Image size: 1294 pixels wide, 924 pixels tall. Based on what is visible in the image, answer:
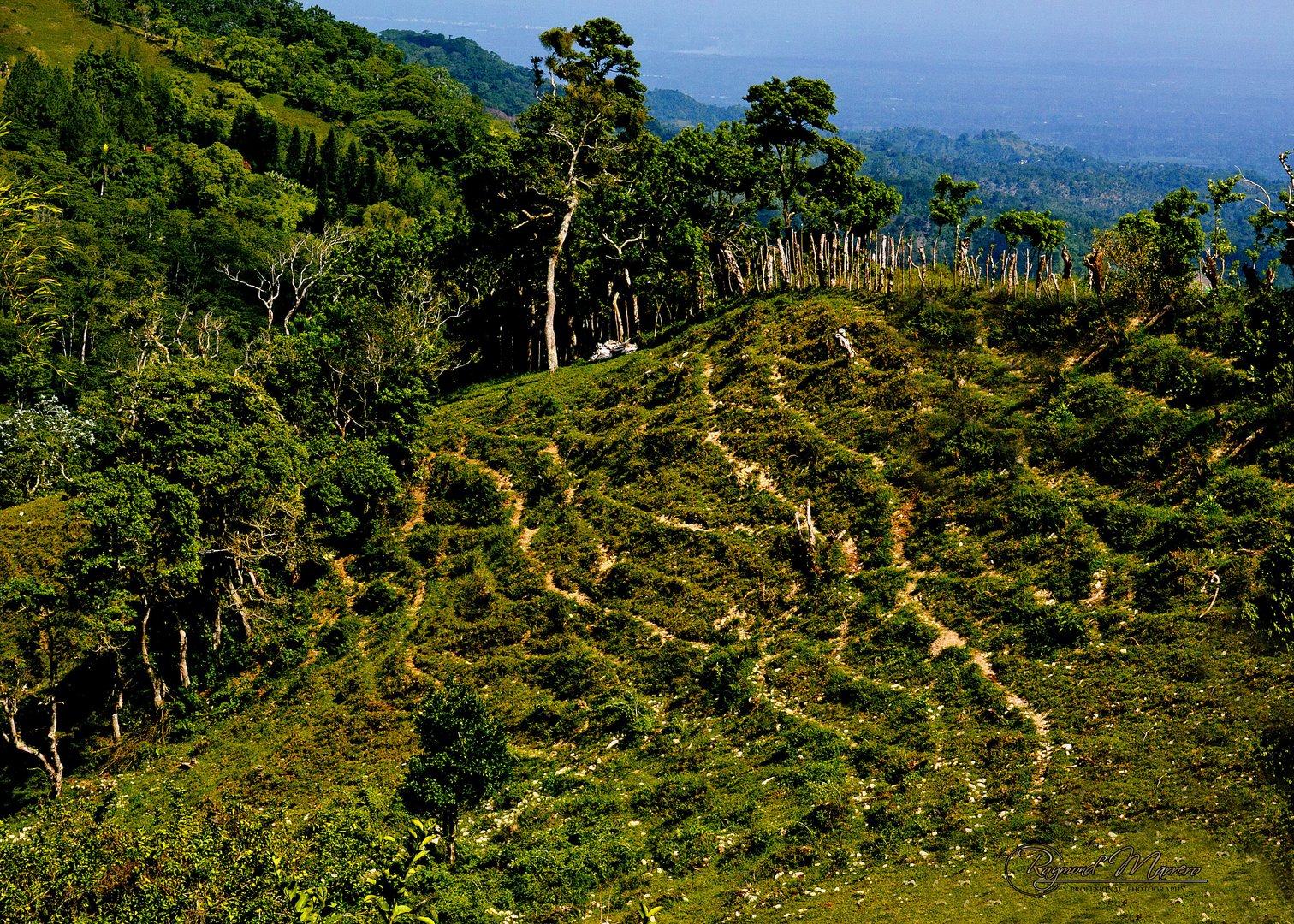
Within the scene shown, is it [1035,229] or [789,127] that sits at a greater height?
[789,127]

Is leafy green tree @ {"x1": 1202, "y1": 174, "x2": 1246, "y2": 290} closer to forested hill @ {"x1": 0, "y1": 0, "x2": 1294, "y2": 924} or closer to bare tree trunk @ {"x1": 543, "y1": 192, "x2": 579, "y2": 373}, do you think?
forested hill @ {"x1": 0, "y1": 0, "x2": 1294, "y2": 924}

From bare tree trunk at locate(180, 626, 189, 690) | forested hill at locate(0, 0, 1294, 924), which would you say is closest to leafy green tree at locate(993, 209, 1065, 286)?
forested hill at locate(0, 0, 1294, 924)

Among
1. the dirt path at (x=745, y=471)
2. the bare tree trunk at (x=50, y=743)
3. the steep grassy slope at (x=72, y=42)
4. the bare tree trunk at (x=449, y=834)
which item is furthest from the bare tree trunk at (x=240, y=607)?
the steep grassy slope at (x=72, y=42)

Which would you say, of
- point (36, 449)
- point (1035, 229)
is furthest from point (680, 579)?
point (36, 449)

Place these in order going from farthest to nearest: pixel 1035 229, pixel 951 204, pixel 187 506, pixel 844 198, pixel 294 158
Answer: pixel 294 158, pixel 844 198, pixel 951 204, pixel 1035 229, pixel 187 506

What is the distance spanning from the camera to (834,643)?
27906 mm

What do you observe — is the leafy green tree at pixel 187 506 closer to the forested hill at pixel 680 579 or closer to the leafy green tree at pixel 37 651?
the forested hill at pixel 680 579

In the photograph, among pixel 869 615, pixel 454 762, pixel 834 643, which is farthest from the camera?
pixel 869 615

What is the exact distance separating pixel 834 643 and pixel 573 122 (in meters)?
38.3

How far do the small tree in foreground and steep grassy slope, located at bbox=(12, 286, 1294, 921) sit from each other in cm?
122

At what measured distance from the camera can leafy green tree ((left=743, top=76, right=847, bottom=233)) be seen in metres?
52.0

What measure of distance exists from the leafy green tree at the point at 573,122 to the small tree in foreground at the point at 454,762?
3371 centimetres

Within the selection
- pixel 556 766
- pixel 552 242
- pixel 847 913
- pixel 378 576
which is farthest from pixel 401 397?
pixel 847 913

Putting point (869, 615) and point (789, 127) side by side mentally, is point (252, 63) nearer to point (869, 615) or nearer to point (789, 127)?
point (789, 127)
